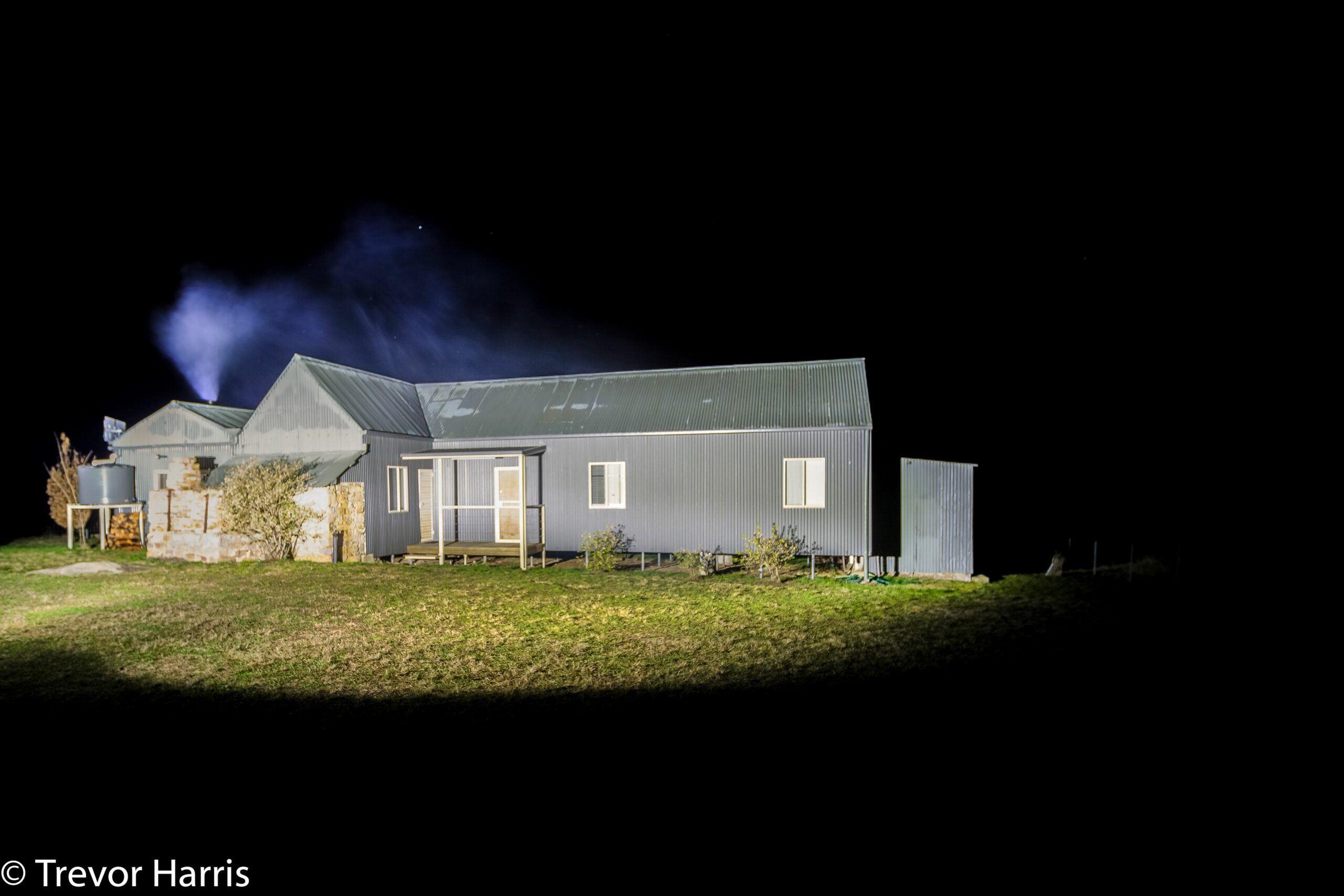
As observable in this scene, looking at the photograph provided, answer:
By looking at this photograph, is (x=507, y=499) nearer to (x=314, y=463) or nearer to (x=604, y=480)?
(x=604, y=480)

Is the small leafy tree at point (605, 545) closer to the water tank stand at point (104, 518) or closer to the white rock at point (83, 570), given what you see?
the white rock at point (83, 570)

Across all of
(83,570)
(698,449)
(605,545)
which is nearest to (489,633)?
(605,545)

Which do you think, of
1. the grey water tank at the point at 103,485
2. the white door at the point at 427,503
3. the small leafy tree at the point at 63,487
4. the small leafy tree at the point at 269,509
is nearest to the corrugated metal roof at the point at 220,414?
the grey water tank at the point at 103,485

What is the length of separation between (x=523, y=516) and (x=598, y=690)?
36.5ft

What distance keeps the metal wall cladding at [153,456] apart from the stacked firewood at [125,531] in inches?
26.8

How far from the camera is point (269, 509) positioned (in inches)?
724

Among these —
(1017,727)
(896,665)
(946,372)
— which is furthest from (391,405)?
(946,372)

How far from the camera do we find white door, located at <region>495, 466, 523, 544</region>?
66.7 feet

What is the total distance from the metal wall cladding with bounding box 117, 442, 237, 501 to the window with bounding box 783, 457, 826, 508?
17184mm

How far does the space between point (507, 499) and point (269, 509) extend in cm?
575

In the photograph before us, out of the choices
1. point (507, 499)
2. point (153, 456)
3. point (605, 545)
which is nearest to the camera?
point (605, 545)

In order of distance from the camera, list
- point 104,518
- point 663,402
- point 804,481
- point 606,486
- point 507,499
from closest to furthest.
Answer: point 804,481 < point 606,486 < point 663,402 < point 507,499 < point 104,518

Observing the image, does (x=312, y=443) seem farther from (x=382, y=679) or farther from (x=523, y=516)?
(x=382, y=679)

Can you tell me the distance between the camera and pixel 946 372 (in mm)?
52312
